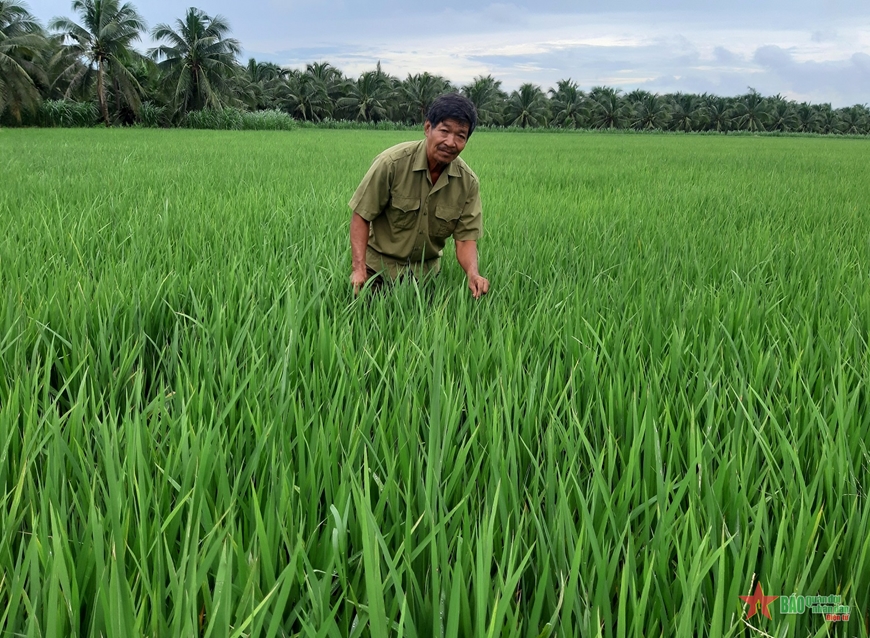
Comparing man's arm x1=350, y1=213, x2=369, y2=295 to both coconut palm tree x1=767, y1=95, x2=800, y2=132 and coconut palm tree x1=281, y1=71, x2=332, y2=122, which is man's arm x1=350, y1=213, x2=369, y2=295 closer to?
coconut palm tree x1=281, y1=71, x2=332, y2=122

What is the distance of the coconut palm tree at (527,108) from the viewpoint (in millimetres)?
40781

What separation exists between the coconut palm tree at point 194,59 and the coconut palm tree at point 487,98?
1781 centimetres

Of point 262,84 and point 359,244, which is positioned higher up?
point 262,84

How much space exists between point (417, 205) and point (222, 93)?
92.8ft

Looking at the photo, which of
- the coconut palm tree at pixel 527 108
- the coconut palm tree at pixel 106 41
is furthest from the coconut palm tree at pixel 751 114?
the coconut palm tree at pixel 106 41

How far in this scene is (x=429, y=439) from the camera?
34.2 inches

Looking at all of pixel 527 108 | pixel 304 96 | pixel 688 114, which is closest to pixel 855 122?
pixel 688 114

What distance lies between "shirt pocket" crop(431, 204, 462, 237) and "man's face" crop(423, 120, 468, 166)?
25 centimetres

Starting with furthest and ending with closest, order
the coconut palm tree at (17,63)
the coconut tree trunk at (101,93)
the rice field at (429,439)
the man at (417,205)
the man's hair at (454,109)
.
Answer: the coconut tree trunk at (101,93)
the coconut palm tree at (17,63)
the man at (417,205)
the man's hair at (454,109)
the rice field at (429,439)

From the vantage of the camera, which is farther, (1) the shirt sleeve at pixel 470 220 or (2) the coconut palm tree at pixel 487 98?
(2) the coconut palm tree at pixel 487 98

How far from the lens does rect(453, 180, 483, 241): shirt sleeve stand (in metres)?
2.26

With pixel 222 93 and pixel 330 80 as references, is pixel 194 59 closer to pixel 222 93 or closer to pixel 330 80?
pixel 222 93

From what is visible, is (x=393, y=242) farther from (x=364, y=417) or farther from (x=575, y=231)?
(x=364, y=417)

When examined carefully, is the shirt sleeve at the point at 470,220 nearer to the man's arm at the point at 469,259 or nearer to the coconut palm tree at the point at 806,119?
the man's arm at the point at 469,259
